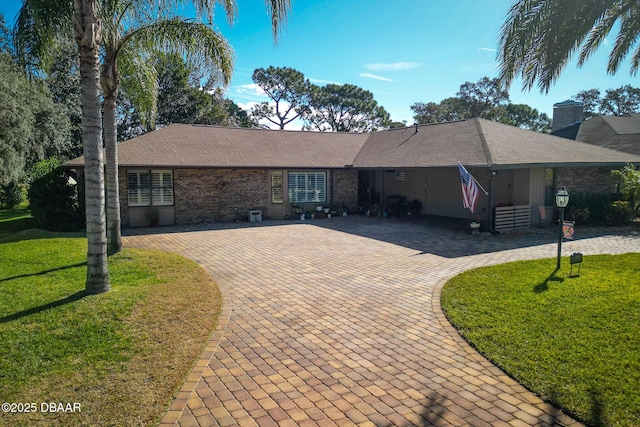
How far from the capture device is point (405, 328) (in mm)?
6270

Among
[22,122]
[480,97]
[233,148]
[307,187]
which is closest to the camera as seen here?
[22,122]

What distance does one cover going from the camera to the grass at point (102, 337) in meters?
4.26

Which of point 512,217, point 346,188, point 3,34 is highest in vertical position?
point 3,34

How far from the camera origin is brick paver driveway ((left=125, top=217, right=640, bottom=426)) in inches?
162

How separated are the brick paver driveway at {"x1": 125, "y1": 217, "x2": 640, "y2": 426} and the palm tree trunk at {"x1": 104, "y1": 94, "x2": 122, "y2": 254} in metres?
2.18

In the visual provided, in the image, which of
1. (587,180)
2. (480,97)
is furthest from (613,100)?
(587,180)

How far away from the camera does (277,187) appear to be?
19.5 m

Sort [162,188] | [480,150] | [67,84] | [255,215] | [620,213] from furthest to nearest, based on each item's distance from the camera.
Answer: [67,84] → [255,215] → [162,188] → [620,213] → [480,150]

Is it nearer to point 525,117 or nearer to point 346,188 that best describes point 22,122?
point 346,188

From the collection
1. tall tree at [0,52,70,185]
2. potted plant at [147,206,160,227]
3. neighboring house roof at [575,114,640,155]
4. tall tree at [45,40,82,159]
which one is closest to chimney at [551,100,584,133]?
neighboring house roof at [575,114,640,155]

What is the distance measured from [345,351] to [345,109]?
46006 millimetres

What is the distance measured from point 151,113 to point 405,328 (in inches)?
390

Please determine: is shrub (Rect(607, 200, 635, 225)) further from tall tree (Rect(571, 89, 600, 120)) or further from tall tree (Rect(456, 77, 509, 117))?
tall tree (Rect(571, 89, 600, 120))

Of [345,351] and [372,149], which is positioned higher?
[372,149]
